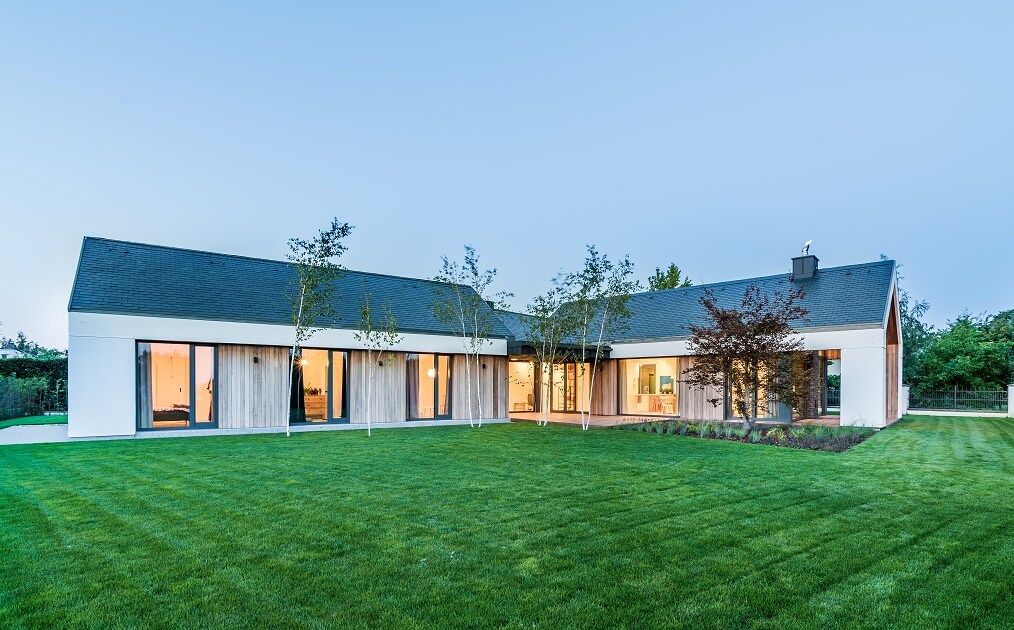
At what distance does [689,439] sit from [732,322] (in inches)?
129

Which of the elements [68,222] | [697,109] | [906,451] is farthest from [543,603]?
[68,222]

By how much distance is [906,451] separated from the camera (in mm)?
10180

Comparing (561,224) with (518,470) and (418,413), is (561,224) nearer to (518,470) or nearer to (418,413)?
(418,413)

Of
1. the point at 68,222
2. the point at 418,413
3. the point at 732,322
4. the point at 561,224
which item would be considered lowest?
the point at 418,413

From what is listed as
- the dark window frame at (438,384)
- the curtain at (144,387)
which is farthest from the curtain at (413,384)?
the curtain at (144,387)

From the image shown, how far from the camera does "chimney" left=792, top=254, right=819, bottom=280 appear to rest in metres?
18.4

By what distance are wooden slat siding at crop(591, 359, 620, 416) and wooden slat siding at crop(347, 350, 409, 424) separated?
744cm

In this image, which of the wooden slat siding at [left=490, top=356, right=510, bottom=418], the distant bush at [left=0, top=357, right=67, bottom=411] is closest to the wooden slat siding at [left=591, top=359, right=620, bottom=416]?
the wooden slat siding at [left=490, top=356, right=510, bottom=418]

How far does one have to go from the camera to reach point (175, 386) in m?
13.1

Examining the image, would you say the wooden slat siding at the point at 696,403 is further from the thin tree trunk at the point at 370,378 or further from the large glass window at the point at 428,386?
the thin tree trunk at the point at 370,378

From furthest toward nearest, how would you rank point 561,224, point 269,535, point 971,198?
1. point 971,198
2. point 561,224
3. point 269,535

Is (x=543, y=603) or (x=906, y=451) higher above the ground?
(x=543, y=603)

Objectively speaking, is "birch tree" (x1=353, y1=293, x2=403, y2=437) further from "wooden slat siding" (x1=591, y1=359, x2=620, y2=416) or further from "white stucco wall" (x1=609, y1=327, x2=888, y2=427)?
"white stucco wall" (x1=609, y1=327, x2=888, y2=427)

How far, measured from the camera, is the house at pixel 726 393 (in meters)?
15.4
